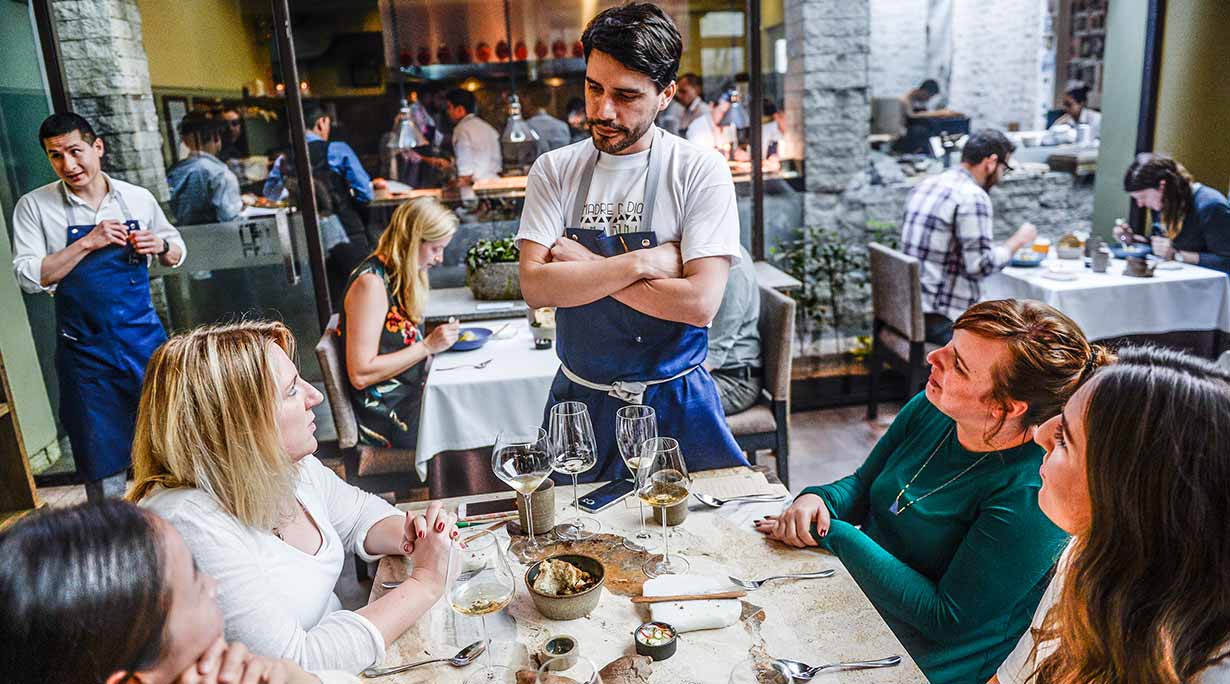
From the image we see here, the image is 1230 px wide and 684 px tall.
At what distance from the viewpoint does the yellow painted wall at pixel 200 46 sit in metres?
4.25

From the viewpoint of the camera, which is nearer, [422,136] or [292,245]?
[292,245]

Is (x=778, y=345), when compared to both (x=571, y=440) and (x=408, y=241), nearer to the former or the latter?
(x=408, y=241)

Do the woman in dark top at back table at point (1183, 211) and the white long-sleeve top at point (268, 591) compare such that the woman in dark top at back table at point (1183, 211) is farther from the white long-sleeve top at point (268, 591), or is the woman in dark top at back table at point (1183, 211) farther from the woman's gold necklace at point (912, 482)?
the white long-sleeve top at point (268, 591)

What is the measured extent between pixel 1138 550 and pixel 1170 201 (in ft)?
14.1

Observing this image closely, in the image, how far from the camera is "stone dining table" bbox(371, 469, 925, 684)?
1.29 metres

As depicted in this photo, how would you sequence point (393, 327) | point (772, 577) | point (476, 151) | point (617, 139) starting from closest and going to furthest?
point (772, 577), point (617, 139), point (393, 327), point (476, 151)

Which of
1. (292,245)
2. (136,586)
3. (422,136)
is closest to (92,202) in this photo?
(292,245)

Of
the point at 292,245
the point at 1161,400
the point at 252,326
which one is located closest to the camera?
the point at 1161,400

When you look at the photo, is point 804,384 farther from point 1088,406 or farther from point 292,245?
point 1088,406

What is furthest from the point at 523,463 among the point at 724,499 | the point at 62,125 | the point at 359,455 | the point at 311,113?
the point at 311,113

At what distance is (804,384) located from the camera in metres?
5.00

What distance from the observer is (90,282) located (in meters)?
3.48

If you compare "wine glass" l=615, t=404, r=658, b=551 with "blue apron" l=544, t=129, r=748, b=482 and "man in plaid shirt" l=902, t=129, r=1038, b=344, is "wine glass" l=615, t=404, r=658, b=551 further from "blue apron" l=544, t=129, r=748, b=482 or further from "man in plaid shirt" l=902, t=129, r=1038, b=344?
"man in plaid shirt" l=902, t=129, r=1038, b=344

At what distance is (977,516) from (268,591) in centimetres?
127
